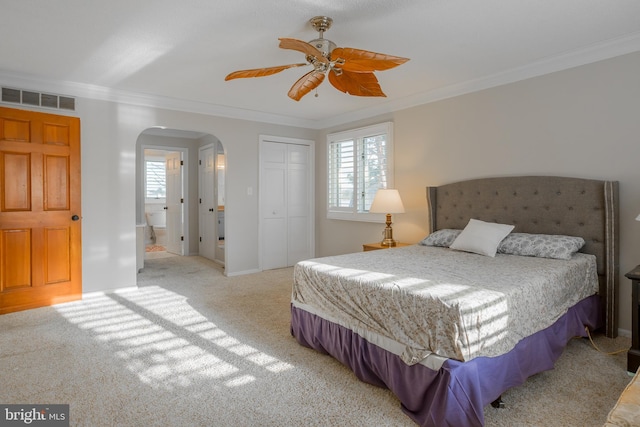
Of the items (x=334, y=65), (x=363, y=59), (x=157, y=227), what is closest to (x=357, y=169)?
(x=334, y=65)

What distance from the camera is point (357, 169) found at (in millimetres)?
5203

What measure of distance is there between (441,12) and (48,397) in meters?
3.38

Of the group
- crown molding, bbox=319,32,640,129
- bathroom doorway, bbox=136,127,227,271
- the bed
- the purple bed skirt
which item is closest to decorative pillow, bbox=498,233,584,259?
the bed

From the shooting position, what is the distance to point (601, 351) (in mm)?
2701

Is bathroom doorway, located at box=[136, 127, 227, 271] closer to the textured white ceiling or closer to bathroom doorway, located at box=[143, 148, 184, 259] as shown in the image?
bathroom doorway, located at box=[143, 148, 184, 259]

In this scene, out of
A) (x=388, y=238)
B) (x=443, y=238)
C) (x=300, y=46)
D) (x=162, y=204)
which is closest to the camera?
(x=300, y=46)

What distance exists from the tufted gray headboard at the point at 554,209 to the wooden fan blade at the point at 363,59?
1.95 metres

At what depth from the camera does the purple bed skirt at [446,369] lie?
1712 mm

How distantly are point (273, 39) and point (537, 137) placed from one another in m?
2.56

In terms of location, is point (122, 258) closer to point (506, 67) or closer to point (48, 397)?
point (48, 397)

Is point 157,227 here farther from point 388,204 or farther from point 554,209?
point 554,209

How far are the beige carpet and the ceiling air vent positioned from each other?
7.00 ft

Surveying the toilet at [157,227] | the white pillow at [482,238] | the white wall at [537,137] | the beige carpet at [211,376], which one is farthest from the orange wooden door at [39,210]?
the toilet at [157,227]

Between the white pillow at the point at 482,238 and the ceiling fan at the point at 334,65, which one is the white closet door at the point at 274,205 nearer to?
the ceiling fan at the point at 334,65
